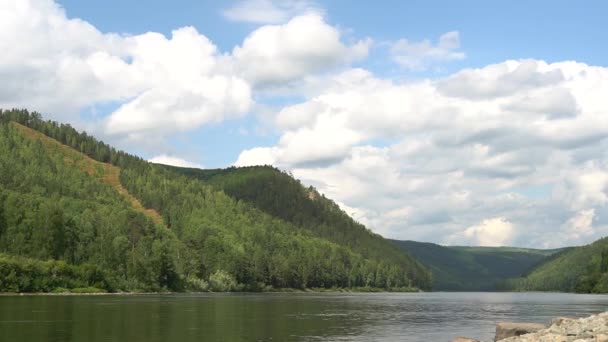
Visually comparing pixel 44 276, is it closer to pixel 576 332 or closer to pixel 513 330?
pixel 513 330

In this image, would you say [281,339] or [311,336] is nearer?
[281,339]

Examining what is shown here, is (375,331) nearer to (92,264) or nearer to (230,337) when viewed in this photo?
(230,337)

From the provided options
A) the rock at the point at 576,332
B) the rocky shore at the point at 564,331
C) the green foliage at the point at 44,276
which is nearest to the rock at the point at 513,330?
the rocky shore at the point at 564,331

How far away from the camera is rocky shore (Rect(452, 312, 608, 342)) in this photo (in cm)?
4769

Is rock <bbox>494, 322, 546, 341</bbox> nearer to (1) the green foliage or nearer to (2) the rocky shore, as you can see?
(2) the rocky shore

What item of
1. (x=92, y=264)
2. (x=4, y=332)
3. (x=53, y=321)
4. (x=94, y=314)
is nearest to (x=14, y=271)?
(x=92, y=264)

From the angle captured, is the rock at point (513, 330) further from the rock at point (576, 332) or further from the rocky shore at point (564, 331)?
the rock at point (576, 332)

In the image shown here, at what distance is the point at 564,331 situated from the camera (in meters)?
55.2

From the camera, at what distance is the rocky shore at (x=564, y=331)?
47.7 m

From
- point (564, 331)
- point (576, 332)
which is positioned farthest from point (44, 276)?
point (576, 332)

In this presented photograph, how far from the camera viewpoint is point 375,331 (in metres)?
79.7

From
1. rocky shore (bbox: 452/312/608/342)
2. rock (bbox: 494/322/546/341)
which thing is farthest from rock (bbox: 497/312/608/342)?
rock (bbox: 494/322/546/341)

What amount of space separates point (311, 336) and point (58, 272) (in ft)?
402

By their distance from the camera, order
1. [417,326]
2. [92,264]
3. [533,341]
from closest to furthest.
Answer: [533,341], [417,326], [92,264]
